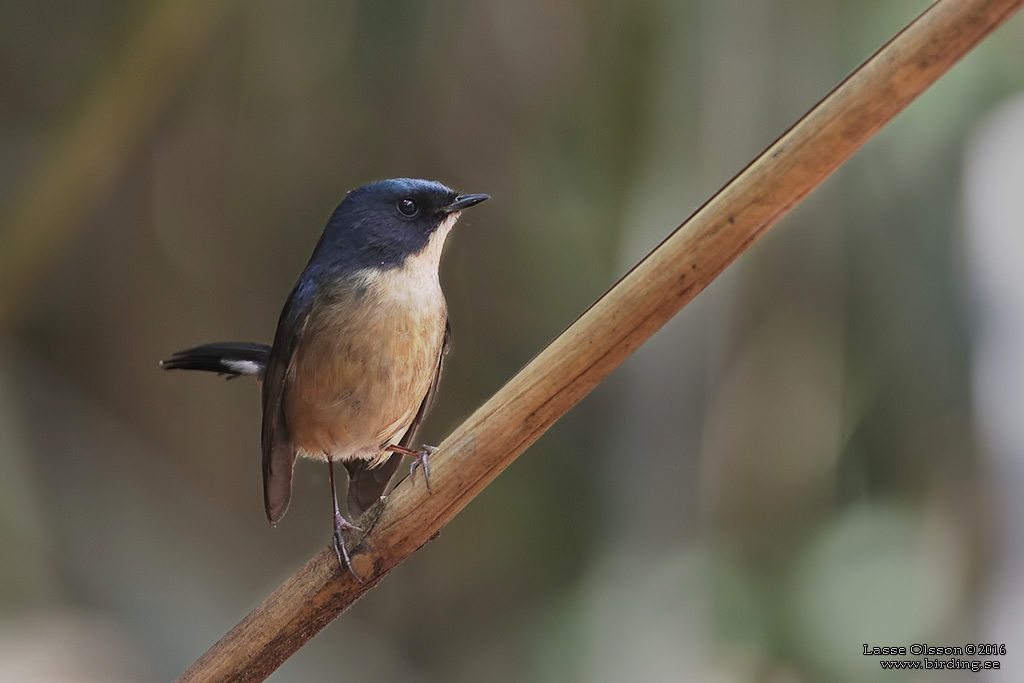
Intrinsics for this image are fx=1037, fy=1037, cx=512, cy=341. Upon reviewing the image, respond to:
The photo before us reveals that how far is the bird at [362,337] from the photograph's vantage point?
2.64 metres

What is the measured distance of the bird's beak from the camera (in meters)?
2.67

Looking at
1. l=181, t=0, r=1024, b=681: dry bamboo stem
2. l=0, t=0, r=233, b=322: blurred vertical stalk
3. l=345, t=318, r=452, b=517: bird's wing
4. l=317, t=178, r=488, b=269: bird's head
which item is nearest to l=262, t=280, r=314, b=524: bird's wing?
l=317, t=178, r=488, b=269: bird's head

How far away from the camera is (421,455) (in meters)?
2.19

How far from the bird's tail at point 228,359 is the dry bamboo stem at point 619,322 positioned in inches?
55.5

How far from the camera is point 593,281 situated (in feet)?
13.9

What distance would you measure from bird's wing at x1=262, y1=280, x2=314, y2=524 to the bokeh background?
3.27ft

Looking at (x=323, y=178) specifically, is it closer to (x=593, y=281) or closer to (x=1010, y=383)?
(x=593, y=281)

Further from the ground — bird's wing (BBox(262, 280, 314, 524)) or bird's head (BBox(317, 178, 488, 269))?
bird's head (BBox(317, 178, 488, 269))

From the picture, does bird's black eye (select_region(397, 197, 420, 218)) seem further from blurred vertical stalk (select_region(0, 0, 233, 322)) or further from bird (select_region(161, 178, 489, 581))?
blurred vertical stalk (select_region(0, 0, 233, 322))

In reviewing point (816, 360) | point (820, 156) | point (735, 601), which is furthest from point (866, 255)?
point (820, 156)

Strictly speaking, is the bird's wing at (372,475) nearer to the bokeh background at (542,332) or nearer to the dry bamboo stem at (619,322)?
the bokeh background at (542,332)

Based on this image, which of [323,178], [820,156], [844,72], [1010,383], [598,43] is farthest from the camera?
[323,178]

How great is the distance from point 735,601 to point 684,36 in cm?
179

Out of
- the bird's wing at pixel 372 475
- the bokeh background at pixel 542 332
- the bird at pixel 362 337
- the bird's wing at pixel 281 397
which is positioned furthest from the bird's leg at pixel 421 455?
the bokeh background at pixel 542 332
